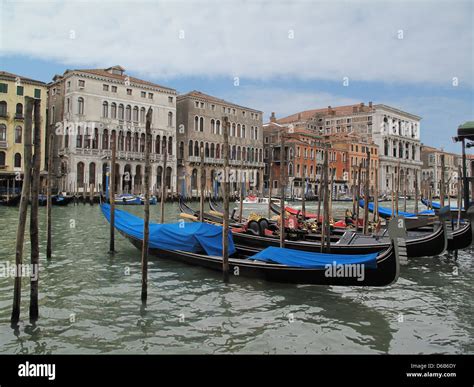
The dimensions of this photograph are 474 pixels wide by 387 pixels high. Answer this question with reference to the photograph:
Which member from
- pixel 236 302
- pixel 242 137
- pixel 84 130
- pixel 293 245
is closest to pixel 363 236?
pixel 293 245

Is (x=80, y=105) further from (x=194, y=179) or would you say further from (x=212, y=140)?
(x=212, y=140)

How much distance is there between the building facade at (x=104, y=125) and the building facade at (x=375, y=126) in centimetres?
1733

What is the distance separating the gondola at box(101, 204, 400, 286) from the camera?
4.27 meters

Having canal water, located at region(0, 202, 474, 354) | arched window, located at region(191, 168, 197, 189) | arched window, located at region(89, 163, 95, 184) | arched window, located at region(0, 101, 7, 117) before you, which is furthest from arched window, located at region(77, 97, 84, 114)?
canal water, located at region(0, 202, 474, 354)

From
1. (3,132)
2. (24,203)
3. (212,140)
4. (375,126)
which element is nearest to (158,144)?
(212,140)

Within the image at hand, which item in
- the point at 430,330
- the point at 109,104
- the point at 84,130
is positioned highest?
the point at 109,104

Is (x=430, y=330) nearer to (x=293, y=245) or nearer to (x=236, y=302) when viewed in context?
(x=236, y=302)

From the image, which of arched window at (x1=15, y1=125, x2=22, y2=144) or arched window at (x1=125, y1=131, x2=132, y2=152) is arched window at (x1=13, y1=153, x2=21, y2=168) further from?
arched window at (x1=125, y1=131, x2=132, y2=152)

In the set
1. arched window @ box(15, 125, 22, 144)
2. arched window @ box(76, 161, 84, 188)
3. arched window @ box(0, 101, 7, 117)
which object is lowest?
arched window @ box(76, 161, 84, 188)

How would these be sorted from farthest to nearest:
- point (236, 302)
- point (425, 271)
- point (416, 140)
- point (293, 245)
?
point (416, 140)
point (293, 245)
point (425, 271)
point (236, 302)

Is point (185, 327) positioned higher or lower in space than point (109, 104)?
lower

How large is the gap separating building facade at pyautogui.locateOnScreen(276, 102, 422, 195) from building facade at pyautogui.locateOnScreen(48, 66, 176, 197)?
1733 cm

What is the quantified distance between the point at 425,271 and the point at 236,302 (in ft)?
10.0
